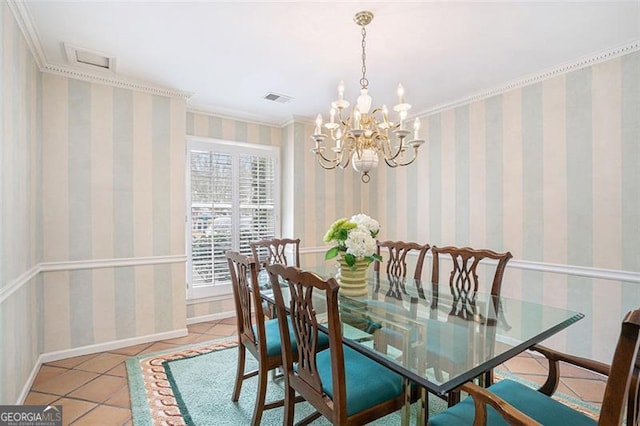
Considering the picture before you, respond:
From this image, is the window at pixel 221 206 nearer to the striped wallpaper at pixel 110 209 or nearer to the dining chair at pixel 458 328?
the striped wallpaper at pixel 110 209

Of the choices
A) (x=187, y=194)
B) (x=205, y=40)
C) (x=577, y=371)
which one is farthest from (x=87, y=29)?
(x=577, y=371)

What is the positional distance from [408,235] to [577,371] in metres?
2.08

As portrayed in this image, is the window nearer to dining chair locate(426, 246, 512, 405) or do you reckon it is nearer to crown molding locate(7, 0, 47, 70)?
crown molding locate(7, 0, 47, 70)

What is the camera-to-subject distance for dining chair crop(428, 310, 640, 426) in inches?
34.2

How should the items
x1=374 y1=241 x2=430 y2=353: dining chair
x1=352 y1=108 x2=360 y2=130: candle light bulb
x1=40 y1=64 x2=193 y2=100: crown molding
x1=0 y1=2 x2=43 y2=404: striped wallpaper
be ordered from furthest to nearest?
1. x1=40 y1=64 x2=193 y2=100: crown molding
2. x1=352 y1=108 x2=360 y2=130: candle light bulb
3. x1=0 y1=2 x2=43 y2=404: striped wallpaper
4. x1=374 y1=241 x2=430 y2=353: dining chair

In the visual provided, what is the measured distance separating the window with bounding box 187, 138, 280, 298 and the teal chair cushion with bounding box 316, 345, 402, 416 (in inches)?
103

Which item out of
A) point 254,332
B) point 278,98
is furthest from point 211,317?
point 278,98

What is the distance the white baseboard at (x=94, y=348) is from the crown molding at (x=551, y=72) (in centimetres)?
399

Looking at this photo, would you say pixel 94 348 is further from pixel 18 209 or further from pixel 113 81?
pixel 113 81

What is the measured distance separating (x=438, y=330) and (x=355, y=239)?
0.76m

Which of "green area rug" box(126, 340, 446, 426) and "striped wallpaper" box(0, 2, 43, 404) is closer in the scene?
"striped wallpaper" box(0, 2, 43, 404)

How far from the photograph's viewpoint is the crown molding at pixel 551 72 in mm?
2434

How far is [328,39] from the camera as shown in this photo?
232cm

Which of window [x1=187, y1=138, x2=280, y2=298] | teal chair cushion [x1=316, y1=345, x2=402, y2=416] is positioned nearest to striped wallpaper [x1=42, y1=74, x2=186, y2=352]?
window [x1=187, y1=138, x2=280, y2=298]
